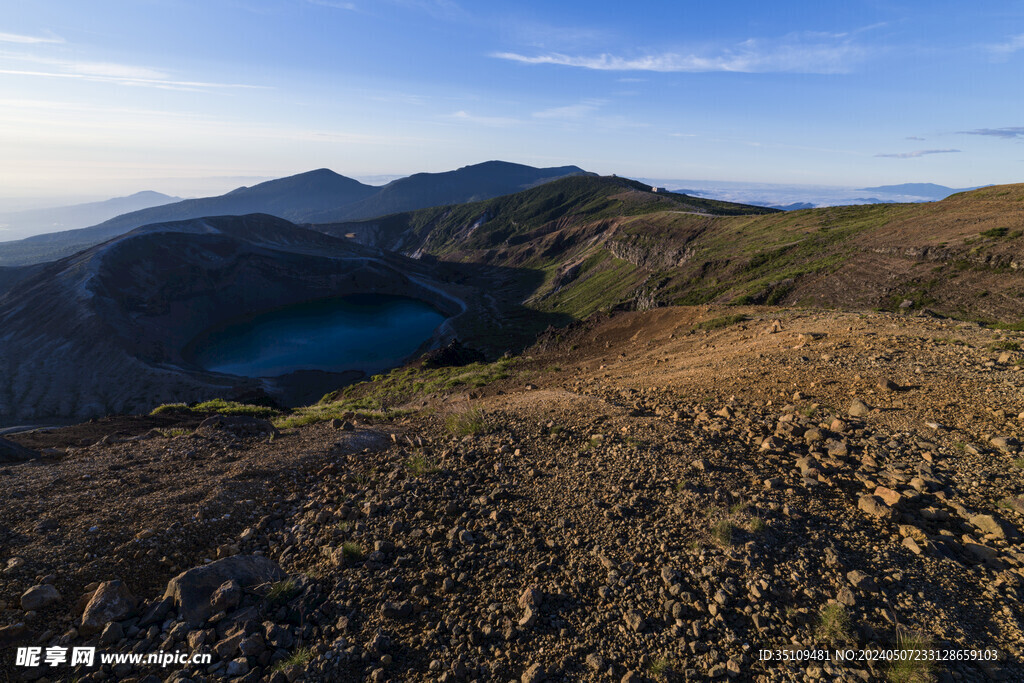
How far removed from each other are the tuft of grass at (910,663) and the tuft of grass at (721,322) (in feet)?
64.5

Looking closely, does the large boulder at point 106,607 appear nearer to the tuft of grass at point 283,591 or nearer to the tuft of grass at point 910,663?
the tuft of grass at point 283,591

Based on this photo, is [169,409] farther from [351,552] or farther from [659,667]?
[659,667]

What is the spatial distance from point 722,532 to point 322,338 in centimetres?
8826

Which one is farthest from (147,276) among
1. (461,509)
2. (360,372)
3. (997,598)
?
(997,598)

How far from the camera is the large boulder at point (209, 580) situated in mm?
5973

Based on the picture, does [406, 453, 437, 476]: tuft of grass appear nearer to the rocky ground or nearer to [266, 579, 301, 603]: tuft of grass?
the rocky ground

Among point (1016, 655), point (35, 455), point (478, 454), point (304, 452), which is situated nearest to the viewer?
point (1016, 655)

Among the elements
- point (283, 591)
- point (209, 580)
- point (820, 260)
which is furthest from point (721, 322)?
point (820, 260)

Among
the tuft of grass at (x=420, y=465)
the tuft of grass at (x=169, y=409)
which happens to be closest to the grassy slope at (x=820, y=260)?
the tuft of grass at (x=420, y=465)

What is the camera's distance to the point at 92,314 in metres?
67.7

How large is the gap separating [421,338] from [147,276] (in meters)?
57.5

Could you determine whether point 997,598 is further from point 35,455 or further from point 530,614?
point 35,455

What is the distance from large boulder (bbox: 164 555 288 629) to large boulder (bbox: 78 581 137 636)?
484 millimetres

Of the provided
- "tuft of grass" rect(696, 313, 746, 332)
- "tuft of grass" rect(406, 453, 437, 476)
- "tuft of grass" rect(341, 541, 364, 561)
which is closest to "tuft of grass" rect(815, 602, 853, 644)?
"tuft of grass" rect(341, 541, 364, 561)
